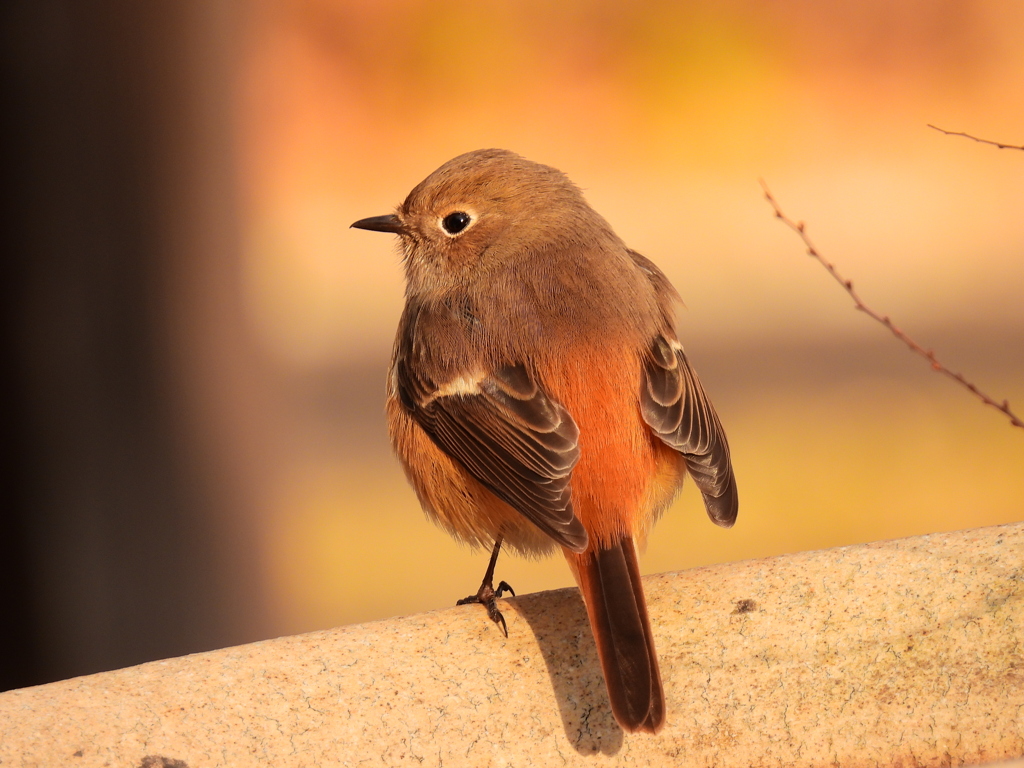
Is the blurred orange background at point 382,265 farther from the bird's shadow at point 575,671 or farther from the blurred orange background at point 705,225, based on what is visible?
the bird's shadow at point 575,671

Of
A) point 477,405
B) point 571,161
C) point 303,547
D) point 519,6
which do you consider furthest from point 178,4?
point 477,405

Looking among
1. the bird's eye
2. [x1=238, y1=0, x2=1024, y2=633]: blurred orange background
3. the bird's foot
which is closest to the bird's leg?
the bird's foot

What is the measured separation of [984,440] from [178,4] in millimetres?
5529

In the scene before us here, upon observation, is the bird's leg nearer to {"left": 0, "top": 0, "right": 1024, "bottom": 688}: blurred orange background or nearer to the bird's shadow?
the bird's shadow

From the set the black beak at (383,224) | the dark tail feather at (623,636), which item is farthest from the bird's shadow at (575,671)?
the black beak at (383,224)

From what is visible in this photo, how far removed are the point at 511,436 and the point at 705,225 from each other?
453 cm

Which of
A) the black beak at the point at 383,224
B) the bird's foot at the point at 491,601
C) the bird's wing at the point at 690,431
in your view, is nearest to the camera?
the bird's foot at the point at 491,601

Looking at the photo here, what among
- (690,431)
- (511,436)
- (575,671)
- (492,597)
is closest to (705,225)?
(690,431)

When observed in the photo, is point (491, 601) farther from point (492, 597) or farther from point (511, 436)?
point (511, 436)

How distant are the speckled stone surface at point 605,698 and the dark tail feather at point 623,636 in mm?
148

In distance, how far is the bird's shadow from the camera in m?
2.55

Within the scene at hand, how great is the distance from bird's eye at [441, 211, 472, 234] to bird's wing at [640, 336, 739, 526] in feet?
2.68

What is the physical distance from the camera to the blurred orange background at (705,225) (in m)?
6.86

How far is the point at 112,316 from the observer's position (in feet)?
21.9
